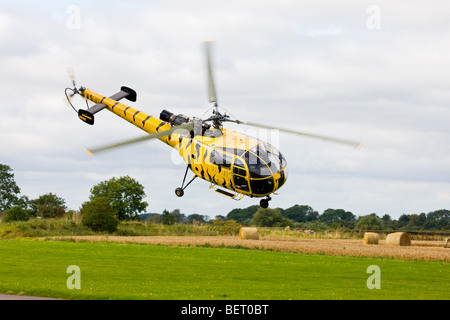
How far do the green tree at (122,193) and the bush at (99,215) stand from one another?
115 inches

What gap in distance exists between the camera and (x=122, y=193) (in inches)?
2938

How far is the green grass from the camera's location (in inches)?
1206

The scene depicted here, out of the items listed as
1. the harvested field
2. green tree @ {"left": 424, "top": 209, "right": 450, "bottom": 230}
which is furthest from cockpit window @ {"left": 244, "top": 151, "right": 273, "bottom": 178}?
green tree @ {"left": 424, "top": 209, "right": 450, "bottom": 230}

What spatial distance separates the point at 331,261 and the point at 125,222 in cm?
3391

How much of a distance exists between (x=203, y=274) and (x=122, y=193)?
37.9m

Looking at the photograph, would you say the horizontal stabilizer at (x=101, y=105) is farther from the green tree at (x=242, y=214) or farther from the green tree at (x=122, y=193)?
the green tree at (x=242, y=214)

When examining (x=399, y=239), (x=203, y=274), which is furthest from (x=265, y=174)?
(x=399, y=239)

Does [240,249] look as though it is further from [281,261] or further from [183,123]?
[183,123]

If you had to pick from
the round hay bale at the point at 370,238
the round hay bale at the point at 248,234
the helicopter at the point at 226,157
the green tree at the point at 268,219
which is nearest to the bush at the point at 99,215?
the round hay bale at the point at 248,234

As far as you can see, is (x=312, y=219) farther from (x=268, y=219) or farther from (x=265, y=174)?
(x=265, y=174)

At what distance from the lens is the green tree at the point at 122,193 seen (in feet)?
238

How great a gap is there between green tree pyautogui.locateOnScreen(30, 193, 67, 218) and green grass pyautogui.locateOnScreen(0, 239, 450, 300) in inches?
1092

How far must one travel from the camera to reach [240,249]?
182 feet
